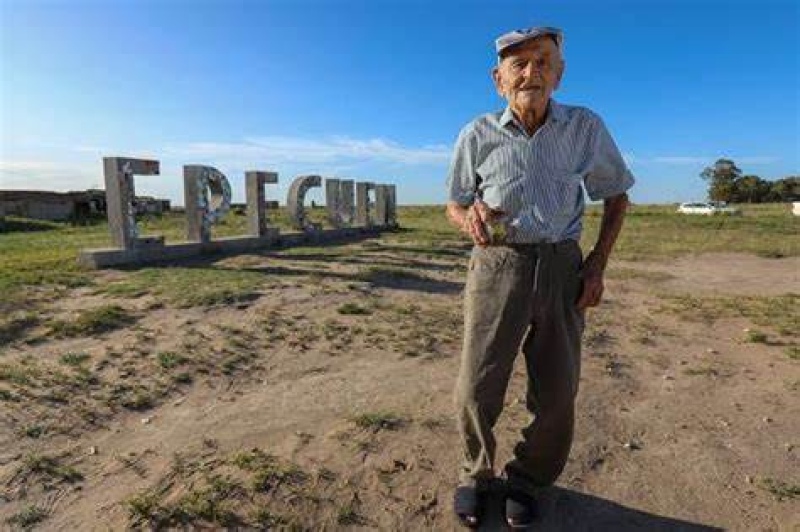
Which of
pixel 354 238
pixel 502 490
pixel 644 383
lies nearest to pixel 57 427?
pixel 502 490

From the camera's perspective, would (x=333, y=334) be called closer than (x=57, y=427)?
No

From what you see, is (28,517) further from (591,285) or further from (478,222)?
(591,285)

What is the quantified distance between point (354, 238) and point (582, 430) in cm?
1520

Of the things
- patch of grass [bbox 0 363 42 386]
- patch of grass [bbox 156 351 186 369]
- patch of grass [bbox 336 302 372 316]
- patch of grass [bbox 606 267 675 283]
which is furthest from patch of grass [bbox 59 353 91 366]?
patch of grass [bbox 606 267 675 283]

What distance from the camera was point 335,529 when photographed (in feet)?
9.35

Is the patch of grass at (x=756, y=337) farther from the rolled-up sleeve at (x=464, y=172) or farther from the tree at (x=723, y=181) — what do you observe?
the tree at (x=723, y=181)

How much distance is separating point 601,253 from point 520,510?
1228 millimetres

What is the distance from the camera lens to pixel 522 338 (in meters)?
2.73

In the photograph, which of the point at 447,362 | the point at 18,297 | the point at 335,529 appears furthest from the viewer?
the point at 18,297

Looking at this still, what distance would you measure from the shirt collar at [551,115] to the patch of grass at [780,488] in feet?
7.33

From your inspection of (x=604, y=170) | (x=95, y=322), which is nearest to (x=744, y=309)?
(x=604, y=170)

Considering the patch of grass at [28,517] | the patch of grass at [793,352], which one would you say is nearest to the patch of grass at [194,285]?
the patch of grass at [28,517]

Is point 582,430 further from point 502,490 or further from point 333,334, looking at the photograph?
point 333,334

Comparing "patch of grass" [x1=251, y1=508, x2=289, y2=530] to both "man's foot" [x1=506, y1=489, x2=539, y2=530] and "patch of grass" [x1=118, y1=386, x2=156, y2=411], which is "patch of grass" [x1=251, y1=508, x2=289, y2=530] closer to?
"man's foot" [x1=506, y1=489, x2=539, y2=530]
